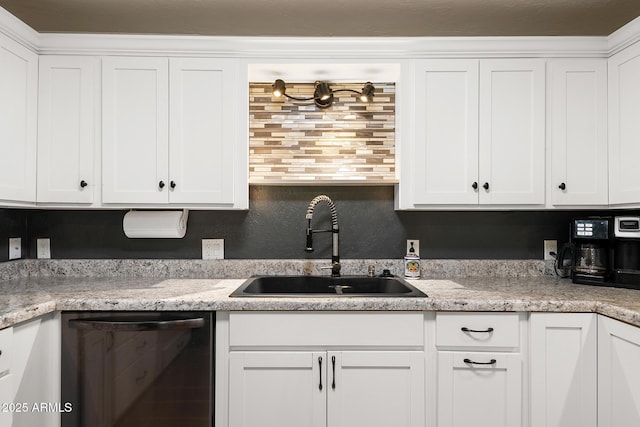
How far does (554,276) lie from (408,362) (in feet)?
3.97

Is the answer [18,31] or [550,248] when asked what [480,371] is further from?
[18,31]

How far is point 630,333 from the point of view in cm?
156

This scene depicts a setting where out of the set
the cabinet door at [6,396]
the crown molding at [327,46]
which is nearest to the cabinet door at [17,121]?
the crown molding at [327,46]

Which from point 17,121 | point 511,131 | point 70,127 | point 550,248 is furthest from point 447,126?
point 17,121

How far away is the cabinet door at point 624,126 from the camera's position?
195 centimetres

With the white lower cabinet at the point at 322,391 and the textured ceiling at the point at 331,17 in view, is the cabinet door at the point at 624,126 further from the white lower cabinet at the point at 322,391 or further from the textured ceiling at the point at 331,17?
the white lower cabinet at the point at 322,391

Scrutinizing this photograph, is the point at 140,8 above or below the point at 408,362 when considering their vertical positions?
above

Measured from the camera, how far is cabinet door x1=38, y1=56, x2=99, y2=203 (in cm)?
212

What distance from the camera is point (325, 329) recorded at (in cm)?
178

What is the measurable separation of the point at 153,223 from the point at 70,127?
65cm

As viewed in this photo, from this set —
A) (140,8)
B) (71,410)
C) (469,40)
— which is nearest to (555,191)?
(469,40)

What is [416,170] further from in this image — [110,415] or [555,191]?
[110,415]

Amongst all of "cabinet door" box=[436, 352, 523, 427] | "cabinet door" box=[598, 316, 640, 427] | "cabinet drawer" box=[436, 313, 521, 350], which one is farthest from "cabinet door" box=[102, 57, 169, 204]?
"cabinet door" box=[598, 316, 640, 427]

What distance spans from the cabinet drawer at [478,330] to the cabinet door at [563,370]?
0.09 m
